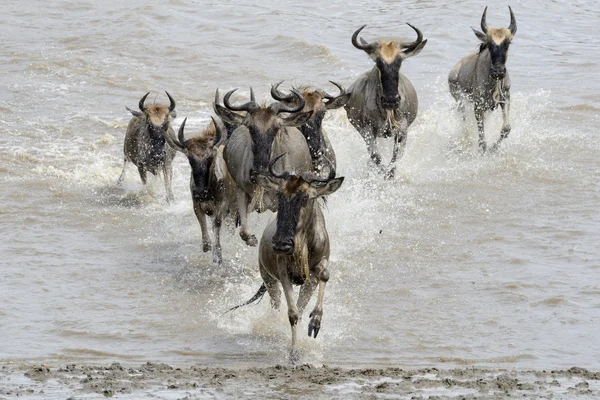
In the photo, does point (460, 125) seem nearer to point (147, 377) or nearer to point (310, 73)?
point (310, 73)

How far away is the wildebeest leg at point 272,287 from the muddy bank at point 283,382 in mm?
1118

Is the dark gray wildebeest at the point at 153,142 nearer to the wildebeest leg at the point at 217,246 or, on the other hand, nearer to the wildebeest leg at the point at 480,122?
the wildebeest leg at the point at 217,246

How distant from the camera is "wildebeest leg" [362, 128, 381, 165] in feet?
51.0

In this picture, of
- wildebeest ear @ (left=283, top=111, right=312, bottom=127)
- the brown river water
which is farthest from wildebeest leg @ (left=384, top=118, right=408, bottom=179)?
wildebeest ear @ (left=283, top=111, right=312, bottom=127)

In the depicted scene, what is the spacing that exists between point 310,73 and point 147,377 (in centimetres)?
1495

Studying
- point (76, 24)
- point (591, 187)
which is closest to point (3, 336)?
point (591, 187)

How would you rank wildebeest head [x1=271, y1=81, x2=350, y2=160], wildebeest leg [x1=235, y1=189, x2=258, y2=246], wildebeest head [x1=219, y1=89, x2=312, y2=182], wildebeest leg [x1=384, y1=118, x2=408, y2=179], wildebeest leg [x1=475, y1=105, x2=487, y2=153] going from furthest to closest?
wildebeest leg [x1=475, y1=105, x2=487, y2=153]
wildebeest leg [x1=384, y1=118, x2=408, y2=179]
wildebeest head [x1=271, y1=81, x2=350, y2=160]
wildebeest leg [x1=235, y1=189, x2=258, y2=246]
wildebeest head [x1=219, y1=89, x2=312, y2=182]

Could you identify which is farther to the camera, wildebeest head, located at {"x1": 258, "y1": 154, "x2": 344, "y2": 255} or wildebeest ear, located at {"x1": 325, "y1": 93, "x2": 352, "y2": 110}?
wildebeest ear, located at {"x1": 325, "y1": 93, "x2": 352, "y2": 110}

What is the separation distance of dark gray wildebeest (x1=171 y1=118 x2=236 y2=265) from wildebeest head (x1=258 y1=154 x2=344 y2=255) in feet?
10.6

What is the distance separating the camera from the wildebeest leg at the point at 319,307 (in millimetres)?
9320

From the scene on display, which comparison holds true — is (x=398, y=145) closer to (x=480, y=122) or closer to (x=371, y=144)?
(x=371, y=144)

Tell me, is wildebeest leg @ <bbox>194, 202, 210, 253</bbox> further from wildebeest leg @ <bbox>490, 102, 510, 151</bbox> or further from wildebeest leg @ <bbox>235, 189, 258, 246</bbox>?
wildebeest leg @ <bbox>490, 102, 510, 151</bbox>

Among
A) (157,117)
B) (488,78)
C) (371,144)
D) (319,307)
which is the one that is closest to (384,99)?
(371,144)

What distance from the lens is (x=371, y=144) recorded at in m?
15.7
